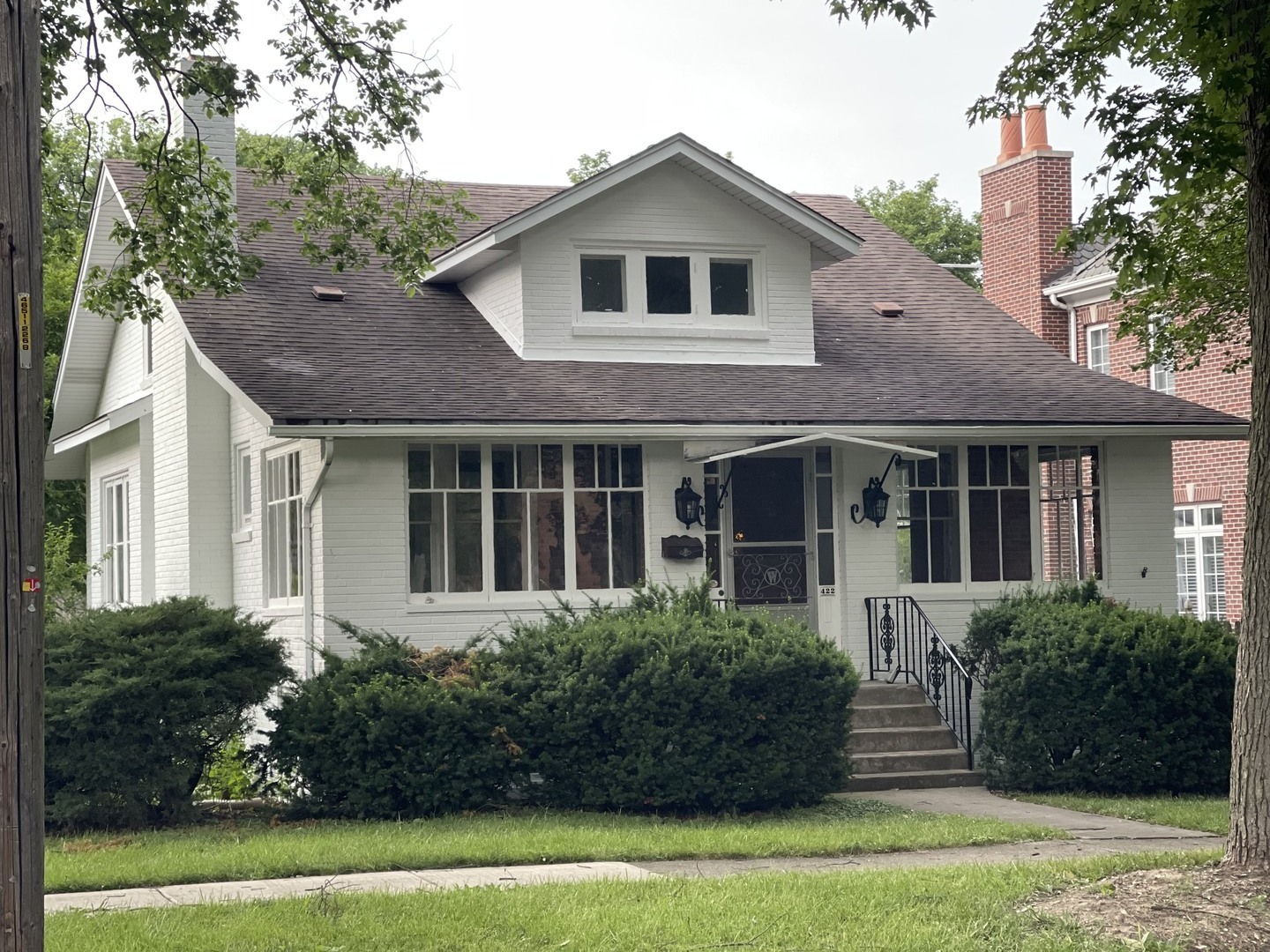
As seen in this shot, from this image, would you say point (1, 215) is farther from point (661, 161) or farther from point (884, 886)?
point (661, 161)

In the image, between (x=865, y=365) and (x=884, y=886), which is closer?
(x=884, y=886)

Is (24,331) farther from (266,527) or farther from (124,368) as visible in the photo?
(124,368)

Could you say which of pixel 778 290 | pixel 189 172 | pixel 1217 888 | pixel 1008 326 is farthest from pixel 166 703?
pixel 1008 326

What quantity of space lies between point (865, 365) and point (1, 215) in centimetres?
1410

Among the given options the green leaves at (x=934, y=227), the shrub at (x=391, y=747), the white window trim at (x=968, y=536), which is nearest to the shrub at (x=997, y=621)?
the white window trim at (x=968, y=536)

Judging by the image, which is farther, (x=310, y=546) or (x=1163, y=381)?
(x=1163, y=381)

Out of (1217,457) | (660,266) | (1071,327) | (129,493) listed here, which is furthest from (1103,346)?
(129,493)

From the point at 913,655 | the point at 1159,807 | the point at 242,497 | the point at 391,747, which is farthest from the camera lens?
the point at 242,497

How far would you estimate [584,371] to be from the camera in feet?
55.2

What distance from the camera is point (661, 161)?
17312 millimetres

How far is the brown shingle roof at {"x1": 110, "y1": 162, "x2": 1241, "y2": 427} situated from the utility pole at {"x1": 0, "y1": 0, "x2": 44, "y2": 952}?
30.1 ft

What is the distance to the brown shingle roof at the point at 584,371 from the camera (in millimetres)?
15234

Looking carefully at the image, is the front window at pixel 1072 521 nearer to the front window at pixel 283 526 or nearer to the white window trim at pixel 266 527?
the front window at pixel 283 526

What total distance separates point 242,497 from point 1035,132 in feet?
53.2
